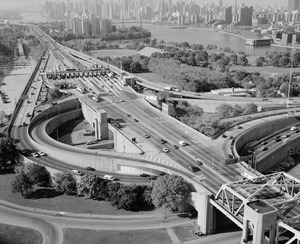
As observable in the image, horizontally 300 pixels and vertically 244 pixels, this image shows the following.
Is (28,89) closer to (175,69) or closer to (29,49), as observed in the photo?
(175,69)

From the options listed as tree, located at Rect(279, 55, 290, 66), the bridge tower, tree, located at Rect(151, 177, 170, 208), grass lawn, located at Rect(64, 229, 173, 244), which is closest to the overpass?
tree, located at Rect(151, 177, 170, 208)

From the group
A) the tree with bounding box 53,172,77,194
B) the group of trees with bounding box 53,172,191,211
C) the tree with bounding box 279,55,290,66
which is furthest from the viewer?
the tree with bounding box 279,55,290,66

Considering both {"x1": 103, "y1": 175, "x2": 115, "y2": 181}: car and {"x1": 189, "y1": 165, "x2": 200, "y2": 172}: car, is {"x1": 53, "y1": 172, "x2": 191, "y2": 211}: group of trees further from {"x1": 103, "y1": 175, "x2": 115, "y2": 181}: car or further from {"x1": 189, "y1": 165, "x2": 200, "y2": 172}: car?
{"x1": 189, "y1": 165, "x2": 200, "y2": 172}: car

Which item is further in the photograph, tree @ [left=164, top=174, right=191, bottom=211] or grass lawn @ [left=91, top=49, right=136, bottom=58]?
grass lawn @ [left=91, top=49, right=136, bottom=58]

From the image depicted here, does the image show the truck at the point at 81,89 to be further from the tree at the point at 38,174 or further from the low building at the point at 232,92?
the tree at the point at 38,174

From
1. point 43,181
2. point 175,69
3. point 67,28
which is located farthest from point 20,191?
point 67,28

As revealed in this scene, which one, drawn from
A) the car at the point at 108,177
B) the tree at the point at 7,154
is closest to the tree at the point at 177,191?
the car at the point at 108,177

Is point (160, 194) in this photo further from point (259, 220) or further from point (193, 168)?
point (259, 220)
